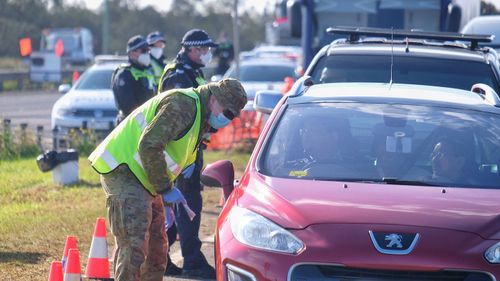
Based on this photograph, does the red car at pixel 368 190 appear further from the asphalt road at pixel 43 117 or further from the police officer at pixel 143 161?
the asphalt road at pixel 43 117

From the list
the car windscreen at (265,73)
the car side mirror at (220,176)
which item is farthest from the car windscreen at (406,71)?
the car windscreen at (265,73)

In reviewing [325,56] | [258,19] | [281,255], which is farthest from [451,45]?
[258,19]

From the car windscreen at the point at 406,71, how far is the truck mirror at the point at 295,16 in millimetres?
5768

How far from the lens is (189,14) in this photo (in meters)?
87.4

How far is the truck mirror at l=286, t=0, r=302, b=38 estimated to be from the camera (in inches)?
632

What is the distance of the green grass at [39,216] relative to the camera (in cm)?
873

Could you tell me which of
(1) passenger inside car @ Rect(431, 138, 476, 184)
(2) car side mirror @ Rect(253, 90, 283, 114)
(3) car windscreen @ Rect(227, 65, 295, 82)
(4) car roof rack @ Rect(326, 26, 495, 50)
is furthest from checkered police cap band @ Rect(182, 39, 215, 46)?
(3) car windscreen @ Rect(227, 65, 295, 82)

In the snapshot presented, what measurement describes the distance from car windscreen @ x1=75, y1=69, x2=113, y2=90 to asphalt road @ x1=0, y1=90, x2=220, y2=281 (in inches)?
47.0

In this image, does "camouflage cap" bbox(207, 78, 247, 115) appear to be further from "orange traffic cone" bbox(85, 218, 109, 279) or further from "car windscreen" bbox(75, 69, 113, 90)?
"car windscreen" bbox(75, 69, 113, 90)

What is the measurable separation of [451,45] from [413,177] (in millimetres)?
4191

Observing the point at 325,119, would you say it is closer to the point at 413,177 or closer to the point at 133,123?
the point at 413,177

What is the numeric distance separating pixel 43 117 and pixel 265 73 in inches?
286

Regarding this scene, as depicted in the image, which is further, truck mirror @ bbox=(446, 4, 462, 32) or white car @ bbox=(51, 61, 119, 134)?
white car @ bbox=(51, 61, 119, 134)

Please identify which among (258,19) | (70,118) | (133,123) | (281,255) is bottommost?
(258,19)
